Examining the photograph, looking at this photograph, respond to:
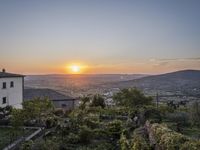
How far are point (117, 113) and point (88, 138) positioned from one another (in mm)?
11098

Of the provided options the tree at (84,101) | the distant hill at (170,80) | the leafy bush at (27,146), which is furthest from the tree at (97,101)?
the distant hill at (170,80)

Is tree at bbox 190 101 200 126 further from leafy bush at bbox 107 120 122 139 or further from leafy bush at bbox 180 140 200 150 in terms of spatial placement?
leafy bush at bbox 180 140 200 150

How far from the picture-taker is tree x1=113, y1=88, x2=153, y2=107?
33.8 meters

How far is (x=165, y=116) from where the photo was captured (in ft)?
90.8

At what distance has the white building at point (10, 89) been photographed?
35.9 meters

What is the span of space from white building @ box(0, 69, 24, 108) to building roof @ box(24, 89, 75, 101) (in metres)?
3.60

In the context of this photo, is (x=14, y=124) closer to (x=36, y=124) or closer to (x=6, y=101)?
(x=36, y=124)

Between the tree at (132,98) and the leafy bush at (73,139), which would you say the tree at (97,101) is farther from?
the leafy bush at (73,139)

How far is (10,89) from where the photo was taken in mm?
37594

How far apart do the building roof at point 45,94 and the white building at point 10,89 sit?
360 cm

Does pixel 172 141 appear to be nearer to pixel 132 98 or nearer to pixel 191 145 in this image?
pixel 191 145

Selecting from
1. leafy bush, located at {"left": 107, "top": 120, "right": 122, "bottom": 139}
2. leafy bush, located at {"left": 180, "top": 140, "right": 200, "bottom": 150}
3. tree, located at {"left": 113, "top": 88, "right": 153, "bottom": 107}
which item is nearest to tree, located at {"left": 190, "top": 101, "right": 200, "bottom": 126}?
leafy bush, located at {"left": 107, "top": 120, "right": 122, "bottom": 139}

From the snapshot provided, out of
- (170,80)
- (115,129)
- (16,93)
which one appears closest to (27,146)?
(115,129)

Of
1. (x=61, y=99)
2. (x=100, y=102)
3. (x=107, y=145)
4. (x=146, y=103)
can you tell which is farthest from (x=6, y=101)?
(x=107, y=145)
